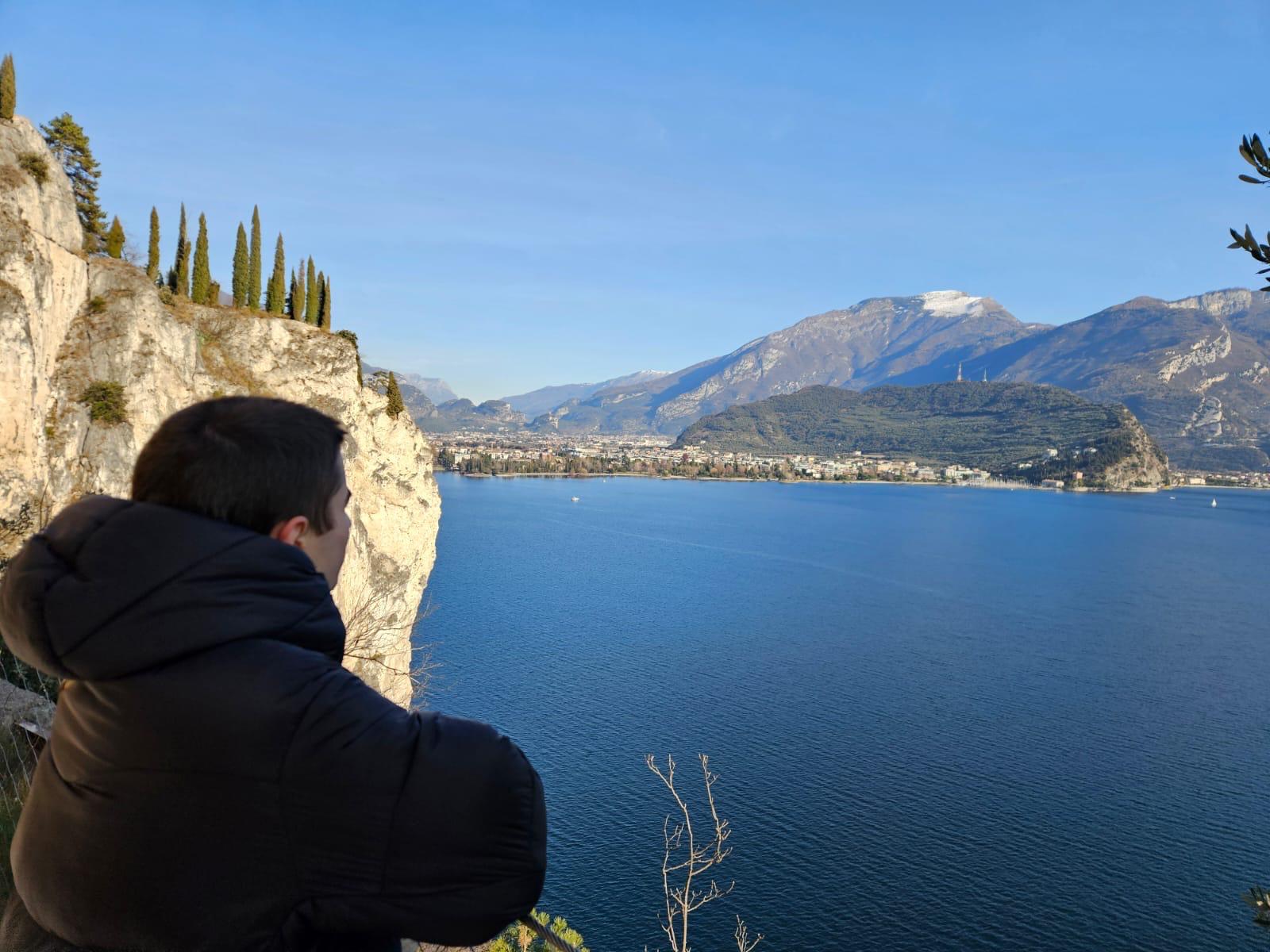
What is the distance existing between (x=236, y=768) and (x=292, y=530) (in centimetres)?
32

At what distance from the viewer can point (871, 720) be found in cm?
2936

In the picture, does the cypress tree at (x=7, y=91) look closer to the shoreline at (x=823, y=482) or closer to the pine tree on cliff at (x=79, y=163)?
the pine tree on cliff at (x=79, y=163)

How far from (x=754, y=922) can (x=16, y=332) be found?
1882cm

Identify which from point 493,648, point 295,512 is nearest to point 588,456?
point 493,648

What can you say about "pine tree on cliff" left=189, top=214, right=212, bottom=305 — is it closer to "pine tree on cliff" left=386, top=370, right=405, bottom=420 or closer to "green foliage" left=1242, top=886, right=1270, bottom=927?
"pine tree on cliff" left=386, top=370, right=405, bottom=420

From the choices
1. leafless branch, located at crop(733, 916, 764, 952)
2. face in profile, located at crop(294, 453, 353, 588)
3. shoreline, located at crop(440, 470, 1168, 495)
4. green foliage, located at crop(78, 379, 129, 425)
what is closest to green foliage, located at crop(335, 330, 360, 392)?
green foliage, located at crop(78, 379, 129, 425)

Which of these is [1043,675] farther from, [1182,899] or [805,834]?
[805,834]

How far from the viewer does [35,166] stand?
714 inches

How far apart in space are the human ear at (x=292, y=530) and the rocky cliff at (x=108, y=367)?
10478 millimetres

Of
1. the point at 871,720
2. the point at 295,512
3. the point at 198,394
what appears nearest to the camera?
the point at 295,512

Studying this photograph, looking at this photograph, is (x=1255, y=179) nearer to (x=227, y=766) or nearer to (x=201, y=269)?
(x=227, y=766)

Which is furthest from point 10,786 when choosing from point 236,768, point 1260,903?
point 1260,903

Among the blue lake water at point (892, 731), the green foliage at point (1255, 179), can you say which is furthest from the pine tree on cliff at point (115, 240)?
the green foliage at point (1255, 179)

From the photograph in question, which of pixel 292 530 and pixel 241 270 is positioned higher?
pixel 241 270
